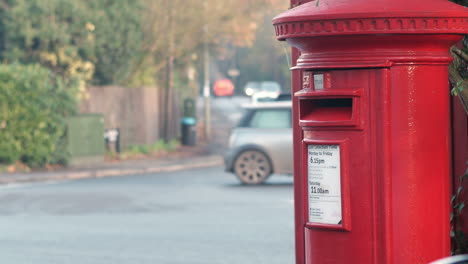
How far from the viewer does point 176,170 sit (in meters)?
22.7

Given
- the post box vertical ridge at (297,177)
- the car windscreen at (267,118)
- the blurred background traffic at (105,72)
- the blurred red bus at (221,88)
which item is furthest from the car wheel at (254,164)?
the blurred red bus at (221,88)

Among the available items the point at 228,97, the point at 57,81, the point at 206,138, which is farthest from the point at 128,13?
the point at 228,97

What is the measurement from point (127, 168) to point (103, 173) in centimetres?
96

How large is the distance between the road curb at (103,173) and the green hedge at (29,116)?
981mm

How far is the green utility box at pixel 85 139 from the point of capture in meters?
22.5

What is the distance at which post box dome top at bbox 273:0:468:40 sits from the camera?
4.23m

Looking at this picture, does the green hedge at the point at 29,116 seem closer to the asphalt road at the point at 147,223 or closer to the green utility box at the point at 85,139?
the green utility box at the point at 85,139

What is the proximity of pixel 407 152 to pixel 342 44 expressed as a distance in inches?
22.2

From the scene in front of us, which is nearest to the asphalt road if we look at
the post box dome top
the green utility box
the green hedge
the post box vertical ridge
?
the green hedge

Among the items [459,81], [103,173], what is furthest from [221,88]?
[459,81]

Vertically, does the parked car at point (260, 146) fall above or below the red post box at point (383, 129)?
below

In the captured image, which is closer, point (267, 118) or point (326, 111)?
point (326, 111)

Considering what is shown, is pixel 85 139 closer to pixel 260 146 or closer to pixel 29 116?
pixel 29 116

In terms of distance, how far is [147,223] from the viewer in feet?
38.6
